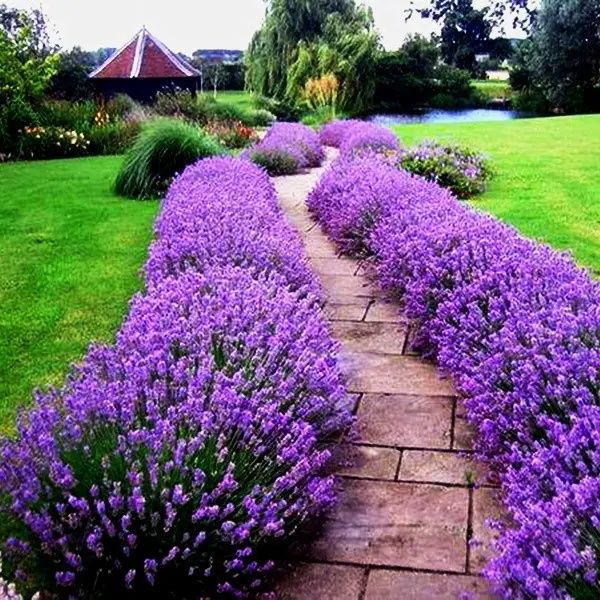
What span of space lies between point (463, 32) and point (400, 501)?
2034 inches

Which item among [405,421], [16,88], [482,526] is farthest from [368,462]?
[16,88]

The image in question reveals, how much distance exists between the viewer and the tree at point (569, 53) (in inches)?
1196

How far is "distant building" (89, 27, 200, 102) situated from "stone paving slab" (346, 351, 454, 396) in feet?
75.7

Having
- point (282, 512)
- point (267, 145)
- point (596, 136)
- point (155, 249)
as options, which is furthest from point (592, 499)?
point (596, 136)

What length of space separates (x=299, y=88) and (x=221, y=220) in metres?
21.3

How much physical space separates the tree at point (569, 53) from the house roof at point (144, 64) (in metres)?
14.8

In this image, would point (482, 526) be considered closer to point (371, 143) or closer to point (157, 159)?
point (157, 159)

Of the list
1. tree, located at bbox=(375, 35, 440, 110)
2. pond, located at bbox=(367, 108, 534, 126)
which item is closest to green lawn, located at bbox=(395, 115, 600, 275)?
pond, located at bbox=(367, 108, 534, 126)

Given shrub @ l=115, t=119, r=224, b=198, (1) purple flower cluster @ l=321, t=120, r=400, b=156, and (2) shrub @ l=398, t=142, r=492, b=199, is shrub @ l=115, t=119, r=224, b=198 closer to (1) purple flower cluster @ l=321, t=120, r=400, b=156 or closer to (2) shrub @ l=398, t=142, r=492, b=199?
(1) purple flower cluster @ l=321, t=120, r=400, b=156

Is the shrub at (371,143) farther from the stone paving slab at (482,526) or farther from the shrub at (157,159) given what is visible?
the stone paving slab at (482,526)

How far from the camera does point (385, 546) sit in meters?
2.55

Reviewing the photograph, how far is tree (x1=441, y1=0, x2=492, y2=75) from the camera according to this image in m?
49.1

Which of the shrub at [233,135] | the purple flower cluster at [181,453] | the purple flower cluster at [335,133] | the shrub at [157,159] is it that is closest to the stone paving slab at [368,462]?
the purple flower cluster at [181,453]

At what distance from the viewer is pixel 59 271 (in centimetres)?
631
